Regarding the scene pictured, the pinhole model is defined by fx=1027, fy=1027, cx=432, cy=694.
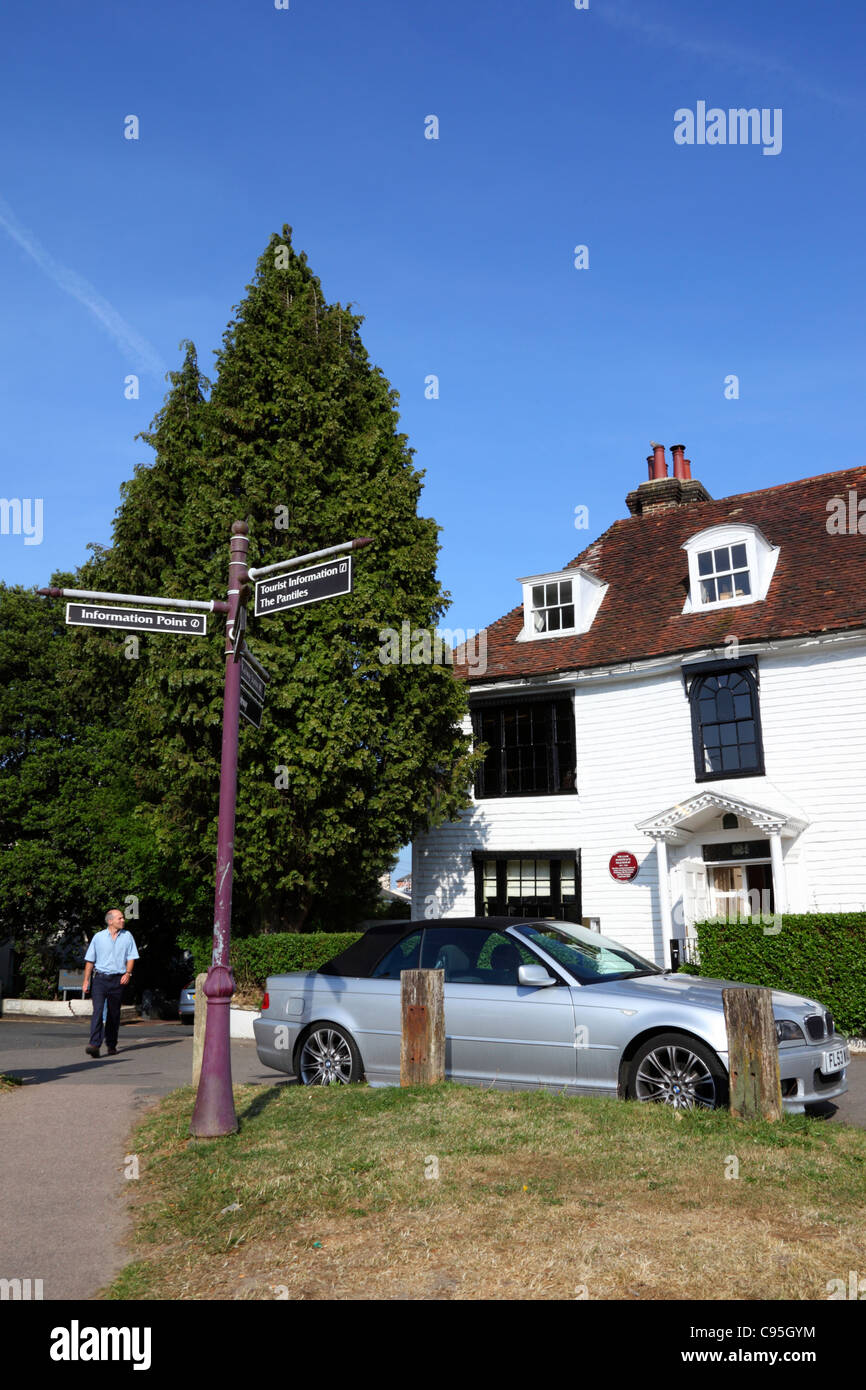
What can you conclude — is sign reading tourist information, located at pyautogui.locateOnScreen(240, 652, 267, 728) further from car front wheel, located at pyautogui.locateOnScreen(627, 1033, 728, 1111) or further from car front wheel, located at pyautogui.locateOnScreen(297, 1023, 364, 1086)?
car front wheel, located at pyautogui.locateOnScreen(627, 1033, 728, 1111)

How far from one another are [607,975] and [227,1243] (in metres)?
4.27

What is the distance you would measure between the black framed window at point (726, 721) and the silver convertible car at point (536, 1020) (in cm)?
906

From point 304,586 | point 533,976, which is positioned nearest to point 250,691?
point 304,586

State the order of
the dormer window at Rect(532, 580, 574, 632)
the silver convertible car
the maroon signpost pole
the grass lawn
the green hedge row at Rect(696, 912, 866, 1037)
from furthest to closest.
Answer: the dormer window at Rect(532, 580, 574, 632)
the green hedge row at Rect(696, 912, 866, 1037)
the silver convertible car
the maroon signpost pole
the grass lawn

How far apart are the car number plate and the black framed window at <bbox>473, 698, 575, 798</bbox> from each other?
11.9 m

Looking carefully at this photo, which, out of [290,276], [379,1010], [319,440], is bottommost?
[379,1010]

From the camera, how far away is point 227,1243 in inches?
201

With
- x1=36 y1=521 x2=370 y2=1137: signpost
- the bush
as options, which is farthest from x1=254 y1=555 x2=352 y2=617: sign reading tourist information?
the bush

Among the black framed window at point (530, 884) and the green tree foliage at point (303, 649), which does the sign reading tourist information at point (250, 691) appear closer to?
the green tree foliage at point (303, 649)

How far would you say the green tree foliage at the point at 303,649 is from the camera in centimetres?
1705

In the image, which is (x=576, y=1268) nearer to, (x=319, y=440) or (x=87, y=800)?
(x=319, y=440)

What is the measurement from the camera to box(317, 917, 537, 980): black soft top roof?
940cm
